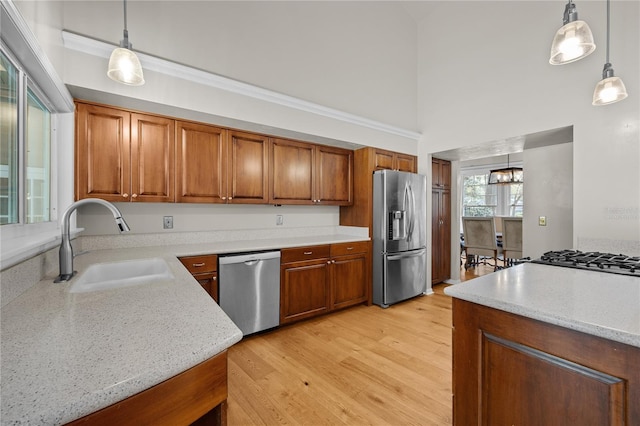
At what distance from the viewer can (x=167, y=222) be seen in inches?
109

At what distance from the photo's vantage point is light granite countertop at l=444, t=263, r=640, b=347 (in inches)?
33.7

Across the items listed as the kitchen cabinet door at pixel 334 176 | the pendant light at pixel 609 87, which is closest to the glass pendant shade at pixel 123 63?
the kitchen cabinet door at pixel 334 176

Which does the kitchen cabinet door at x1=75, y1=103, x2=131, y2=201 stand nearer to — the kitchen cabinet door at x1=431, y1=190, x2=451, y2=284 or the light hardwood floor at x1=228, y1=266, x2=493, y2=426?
the light hardwood floor at x1=228, y1=266, x2=493, y2=426

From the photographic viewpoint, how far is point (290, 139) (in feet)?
10.7

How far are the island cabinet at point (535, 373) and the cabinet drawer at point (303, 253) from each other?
1.87m

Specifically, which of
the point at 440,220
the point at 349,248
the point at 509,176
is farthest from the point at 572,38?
the point at 509,176

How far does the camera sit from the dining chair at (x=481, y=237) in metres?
4.89

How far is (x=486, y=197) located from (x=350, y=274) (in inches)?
254

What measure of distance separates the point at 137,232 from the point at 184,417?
94.7 inches

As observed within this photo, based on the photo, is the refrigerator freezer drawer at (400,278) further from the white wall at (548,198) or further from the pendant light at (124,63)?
the pendant light at (124,63)

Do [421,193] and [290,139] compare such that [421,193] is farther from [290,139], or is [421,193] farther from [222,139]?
[222,139]

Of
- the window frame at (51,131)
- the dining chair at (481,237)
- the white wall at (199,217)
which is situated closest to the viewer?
the window frame at (51,131)

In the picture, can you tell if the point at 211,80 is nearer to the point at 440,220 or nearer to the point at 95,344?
the point at 95,344

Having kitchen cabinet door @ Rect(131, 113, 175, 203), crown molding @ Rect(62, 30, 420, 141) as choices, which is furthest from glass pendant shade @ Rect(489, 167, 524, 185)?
kitchen cabinet door @ Rect(131, 113, 175, 203)
